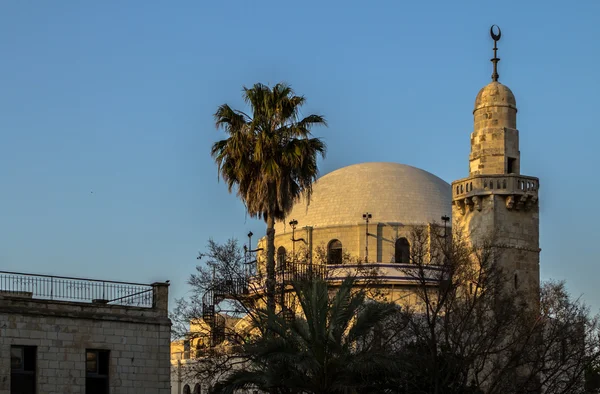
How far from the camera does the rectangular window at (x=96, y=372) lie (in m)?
35.5

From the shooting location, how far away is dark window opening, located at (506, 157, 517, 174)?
5453 cm

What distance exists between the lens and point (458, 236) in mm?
52719

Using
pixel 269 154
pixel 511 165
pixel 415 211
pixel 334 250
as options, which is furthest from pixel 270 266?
pixel 415 211

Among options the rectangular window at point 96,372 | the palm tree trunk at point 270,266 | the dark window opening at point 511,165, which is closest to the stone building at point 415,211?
the dark window opening at point 511,165

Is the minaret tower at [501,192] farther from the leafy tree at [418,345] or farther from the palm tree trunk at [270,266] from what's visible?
the palm tree trunk at [270,266]

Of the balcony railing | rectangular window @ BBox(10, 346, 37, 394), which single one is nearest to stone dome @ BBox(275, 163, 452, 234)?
the balcony railing

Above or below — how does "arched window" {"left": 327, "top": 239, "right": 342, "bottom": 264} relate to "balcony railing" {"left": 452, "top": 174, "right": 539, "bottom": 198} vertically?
below

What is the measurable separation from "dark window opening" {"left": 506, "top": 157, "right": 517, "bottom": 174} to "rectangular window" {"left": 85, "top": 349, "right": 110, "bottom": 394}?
24421 millimetres

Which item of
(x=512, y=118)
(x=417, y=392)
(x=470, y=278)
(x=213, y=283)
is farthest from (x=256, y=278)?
(x=512, y=118)

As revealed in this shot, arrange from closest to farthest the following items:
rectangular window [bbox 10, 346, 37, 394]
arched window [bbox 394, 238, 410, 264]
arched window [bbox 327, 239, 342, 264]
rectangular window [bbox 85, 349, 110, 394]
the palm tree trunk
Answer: rectangular window [bbox 10, 346, 37, 394] → rectangular window [bbox 85, 349, 110, 394] → the palm tree trunk → arched window [bbox 327, 239, 342, 264] → arched window [bbox 394, 238, 410, 264]

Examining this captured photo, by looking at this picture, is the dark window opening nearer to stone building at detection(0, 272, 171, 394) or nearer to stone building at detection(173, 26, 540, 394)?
stone building at detection(173, 26, 540, 394)

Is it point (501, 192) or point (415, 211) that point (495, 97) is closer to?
point (501, 192)

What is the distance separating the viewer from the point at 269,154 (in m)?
43.9

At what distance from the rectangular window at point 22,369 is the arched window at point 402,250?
37.0m
